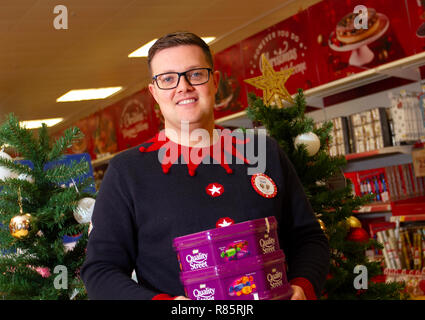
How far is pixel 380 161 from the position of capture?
5.01 meters

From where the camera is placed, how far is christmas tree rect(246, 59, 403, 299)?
7.16ft

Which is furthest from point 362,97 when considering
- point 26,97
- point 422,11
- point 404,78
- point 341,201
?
point 26,97

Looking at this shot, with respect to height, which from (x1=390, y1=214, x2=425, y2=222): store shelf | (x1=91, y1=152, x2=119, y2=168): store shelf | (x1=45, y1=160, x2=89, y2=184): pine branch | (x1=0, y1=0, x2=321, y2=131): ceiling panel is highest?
(x1=0, y1=0, x2=321, y2=131): ceiling panel

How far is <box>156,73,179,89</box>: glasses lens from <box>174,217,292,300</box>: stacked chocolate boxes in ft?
1.49

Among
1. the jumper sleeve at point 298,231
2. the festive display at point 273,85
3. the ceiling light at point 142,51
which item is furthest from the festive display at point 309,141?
the ceiling light at point 142,51

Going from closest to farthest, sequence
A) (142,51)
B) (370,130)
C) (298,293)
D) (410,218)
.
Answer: (298,293) → (410,218) → (370,130) → (142,51)

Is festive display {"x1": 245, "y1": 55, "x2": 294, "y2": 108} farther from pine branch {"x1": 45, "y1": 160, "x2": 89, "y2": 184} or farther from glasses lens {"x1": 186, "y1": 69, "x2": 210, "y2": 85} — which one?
glasses lens {"x1": 186, "y1": 69, "x2": 210, "y2": 85}

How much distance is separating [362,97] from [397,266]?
1.76 metres

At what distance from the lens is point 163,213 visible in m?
1.23

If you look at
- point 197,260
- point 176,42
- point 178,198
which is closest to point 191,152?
point 178,198

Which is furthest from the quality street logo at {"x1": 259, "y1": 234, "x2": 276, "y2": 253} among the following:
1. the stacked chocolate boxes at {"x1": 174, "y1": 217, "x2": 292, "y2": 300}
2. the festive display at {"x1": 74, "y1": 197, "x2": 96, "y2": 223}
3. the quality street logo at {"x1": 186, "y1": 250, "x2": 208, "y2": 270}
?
the festive display at {"x1": 74, "y1": 197, "x2": 96, "y2": 223}

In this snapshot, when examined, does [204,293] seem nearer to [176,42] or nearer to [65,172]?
[176,42]

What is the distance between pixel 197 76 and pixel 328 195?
109 cm

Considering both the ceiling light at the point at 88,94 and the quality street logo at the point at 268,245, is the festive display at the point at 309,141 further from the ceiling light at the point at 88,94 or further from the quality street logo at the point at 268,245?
the ceiling light at the point at 88,94
